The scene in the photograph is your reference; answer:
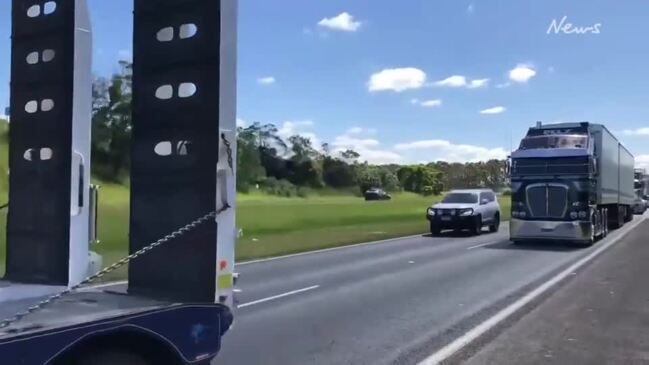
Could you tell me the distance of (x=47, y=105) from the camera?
199 inches

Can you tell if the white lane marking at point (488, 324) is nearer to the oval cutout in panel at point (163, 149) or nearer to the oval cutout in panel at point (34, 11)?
the oval cutout in panel at point (163, 149)

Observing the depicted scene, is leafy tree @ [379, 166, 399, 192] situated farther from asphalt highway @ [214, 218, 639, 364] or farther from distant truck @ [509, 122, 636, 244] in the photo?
asphalt highway @ [214, 218, 639, 364]

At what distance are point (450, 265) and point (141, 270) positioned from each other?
12046 mm

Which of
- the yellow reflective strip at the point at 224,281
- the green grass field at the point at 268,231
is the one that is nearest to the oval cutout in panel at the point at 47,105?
the green grass field at the point at 268,231

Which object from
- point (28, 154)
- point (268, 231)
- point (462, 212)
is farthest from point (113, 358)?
point (268, 231)

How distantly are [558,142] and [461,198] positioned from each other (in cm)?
717

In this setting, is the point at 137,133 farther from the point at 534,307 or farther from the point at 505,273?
the point at 505,273

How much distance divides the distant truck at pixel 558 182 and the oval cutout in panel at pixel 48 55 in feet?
63.0

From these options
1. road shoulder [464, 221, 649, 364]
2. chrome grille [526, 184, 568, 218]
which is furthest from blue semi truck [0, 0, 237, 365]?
chrome grille [526, 184, 568, 218]

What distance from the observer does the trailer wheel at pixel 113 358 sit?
11.8ft

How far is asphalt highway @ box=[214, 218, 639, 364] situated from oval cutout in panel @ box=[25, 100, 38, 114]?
9.67 ft

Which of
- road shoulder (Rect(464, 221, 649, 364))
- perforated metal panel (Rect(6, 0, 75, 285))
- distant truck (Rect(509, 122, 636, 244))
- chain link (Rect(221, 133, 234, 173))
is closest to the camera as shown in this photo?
chain link (Rect(221, 133, 234, 173))

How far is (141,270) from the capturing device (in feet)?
15.3

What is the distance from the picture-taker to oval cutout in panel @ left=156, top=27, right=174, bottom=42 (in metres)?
4.51
